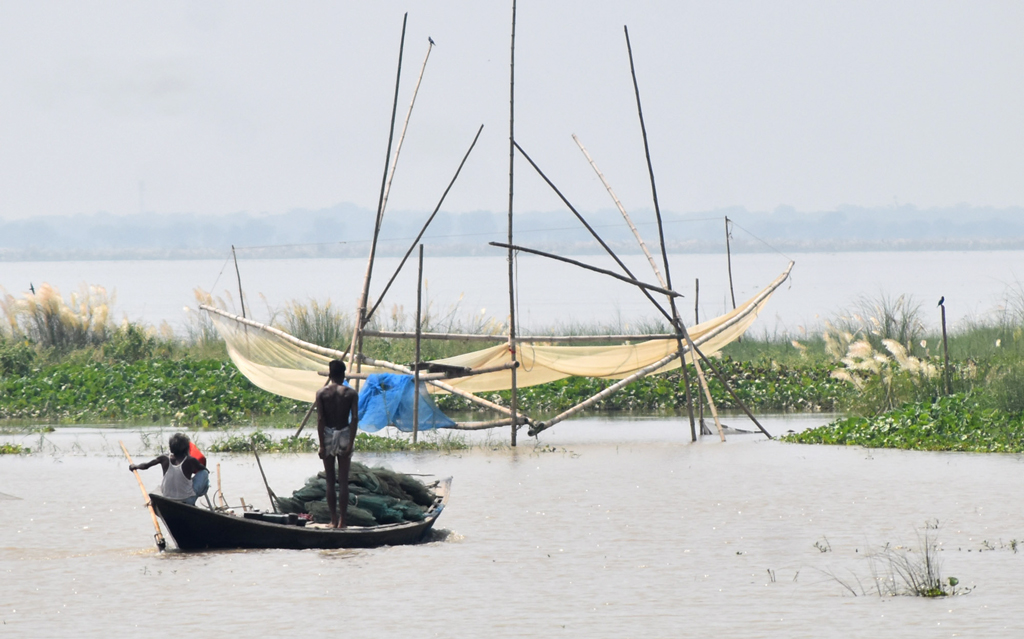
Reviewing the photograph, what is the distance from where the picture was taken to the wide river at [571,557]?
8391mm

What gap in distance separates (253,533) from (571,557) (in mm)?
2325

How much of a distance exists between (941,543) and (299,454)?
7963 millimetres

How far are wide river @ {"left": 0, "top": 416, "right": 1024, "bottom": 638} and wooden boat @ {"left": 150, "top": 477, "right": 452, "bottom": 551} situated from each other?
0.35 ft

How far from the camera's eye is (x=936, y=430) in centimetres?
1590

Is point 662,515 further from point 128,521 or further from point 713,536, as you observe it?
point 128,521

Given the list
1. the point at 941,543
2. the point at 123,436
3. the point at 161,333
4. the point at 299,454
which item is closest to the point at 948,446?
the point at 941,543

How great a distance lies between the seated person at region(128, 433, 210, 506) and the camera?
33.3 ft

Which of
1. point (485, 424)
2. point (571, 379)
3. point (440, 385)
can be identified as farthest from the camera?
point (571, 379)

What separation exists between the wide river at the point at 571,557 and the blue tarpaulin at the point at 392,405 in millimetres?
684

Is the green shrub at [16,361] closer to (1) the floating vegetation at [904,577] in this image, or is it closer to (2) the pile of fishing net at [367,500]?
(2) the pile of fishing net at [367,500]

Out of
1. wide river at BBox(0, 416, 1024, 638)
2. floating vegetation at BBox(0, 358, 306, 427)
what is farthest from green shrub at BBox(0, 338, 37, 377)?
wide river at BBox(0, 416, 1024, 638)

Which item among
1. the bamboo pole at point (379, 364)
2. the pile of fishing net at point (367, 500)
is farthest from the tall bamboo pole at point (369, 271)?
the pile of fishing net at point (367, 500)

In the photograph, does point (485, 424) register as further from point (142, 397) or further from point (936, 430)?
point (142, 397)

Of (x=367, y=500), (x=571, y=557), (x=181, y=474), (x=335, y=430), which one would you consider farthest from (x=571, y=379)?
(x=181, y=474)
